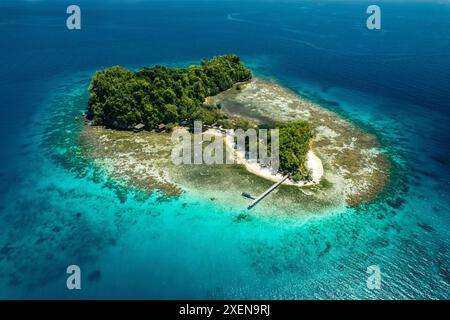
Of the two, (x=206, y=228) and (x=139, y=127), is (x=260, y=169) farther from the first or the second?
(x=139, y=127)

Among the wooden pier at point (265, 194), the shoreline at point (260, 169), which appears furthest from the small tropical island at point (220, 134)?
the wooden pier at point (265, 194)

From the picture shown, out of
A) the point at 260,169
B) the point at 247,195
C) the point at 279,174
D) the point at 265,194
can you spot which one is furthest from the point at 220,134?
the point at 265,194

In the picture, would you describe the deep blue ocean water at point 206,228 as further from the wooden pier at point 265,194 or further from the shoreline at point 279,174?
the shoreline at point 279,174

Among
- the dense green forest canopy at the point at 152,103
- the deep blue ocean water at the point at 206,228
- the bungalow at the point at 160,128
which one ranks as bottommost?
the deep blue ocean water at the point at 206,228

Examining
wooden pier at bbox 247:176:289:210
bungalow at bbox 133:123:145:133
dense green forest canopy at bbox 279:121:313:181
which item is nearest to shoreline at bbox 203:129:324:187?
wooden pier at bbox 247:176:289:210

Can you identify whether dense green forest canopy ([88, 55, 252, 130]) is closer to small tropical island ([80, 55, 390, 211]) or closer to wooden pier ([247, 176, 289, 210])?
small tropical island ([80, 55, 390, 211])
